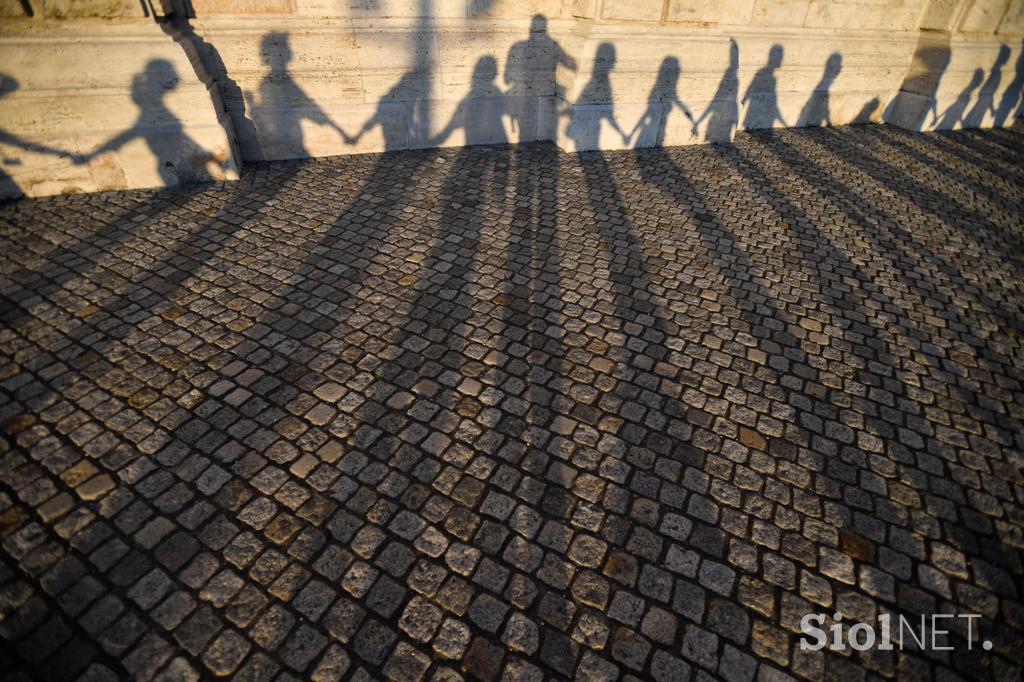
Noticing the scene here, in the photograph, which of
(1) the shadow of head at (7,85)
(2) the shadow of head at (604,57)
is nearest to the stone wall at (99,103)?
(1) the shadow of head at (7,85)

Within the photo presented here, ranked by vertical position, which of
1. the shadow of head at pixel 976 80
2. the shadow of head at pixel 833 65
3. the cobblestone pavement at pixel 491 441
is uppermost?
the shadow of head at pixel 833 65

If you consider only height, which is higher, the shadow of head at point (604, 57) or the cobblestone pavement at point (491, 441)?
the shadow of head at point (604, 57)

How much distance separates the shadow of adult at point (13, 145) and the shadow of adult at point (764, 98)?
34.6ft

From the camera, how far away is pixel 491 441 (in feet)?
12.6

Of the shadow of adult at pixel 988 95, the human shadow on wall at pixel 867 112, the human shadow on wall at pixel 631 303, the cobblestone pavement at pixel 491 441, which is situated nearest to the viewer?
the cobblestone pavement at pixel 491 441

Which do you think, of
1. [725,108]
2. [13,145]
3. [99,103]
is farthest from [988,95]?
[13,145]

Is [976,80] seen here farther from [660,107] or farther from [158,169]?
[158,169]

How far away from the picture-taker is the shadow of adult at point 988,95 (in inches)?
413

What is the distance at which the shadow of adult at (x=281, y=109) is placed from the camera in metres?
7.05

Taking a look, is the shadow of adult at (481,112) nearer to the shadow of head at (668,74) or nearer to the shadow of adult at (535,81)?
the shadow of adult at (535,81)

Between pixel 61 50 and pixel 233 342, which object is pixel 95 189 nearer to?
pixel 61 50

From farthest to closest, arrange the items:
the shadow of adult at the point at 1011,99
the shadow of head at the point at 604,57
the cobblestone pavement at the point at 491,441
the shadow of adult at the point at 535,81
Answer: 1. the shadow of adult at the point at 1011,99
2. the shadow of adult at the point at 535,81
3. the shadow of head at the point at 604,57
4. the cobblestone pavement at the point at 491,441

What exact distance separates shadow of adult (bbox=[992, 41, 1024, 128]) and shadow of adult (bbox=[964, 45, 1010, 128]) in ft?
0.78

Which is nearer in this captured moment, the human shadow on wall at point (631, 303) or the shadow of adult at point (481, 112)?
the human shadow on wall at point (631, 303)
